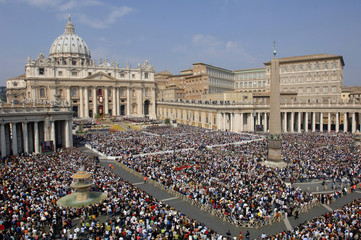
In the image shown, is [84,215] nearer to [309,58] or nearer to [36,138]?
[36,138]

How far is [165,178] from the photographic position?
80.2 ft

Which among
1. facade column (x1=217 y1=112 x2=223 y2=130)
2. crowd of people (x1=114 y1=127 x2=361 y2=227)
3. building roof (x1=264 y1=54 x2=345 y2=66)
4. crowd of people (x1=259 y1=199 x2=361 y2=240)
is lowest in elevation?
crowd of people (x1=259 y1=199 x2=361 y2=240)

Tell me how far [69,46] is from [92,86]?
34772mm

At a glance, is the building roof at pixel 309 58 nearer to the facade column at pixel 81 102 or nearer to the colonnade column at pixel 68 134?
the colonnade column at pixel 68 134

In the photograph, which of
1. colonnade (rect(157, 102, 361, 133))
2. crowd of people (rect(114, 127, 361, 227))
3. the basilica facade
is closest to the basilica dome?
the basilica facade

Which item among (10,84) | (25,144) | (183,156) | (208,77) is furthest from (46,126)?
(10,84)

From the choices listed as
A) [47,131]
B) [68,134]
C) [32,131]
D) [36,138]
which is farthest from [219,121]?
[36,138]

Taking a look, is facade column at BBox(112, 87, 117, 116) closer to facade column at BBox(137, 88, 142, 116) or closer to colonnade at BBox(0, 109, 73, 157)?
facade column at BBox(137, 88, 142, 116)

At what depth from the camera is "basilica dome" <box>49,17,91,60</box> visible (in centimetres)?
11800

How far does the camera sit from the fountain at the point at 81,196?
1906cm

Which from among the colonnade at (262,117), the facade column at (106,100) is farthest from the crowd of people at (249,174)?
the facade column at (106,100)

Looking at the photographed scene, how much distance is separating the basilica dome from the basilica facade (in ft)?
10.7

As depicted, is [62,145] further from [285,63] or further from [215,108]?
[285,63]

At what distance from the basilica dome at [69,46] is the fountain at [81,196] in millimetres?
107703
